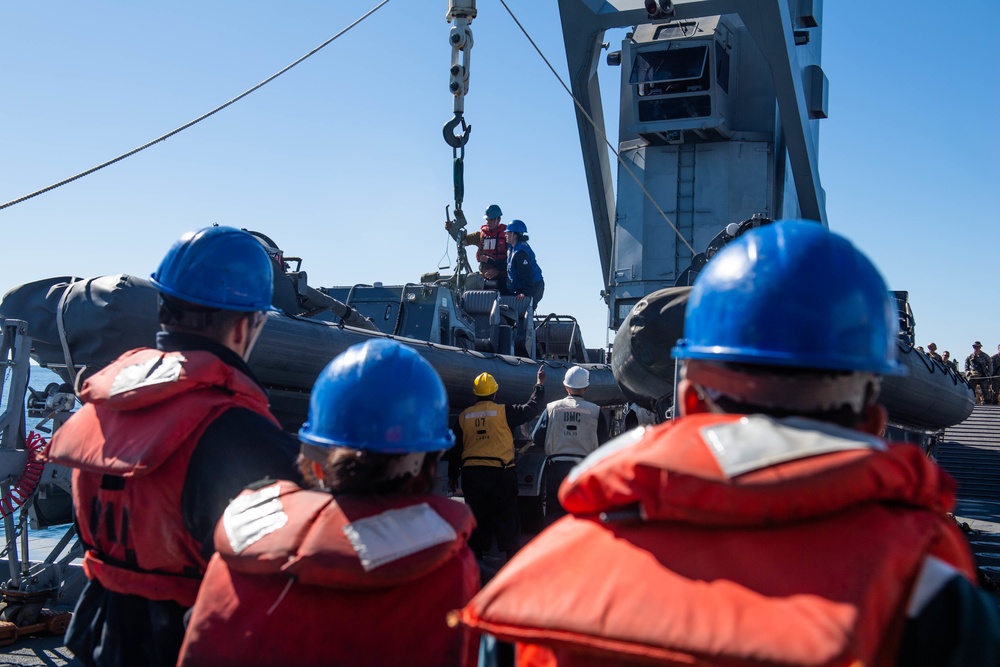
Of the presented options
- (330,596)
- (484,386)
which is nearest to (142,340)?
(484,386)

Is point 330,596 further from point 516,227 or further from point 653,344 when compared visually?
point 516,227

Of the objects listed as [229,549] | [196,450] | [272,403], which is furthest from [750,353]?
[272,403]

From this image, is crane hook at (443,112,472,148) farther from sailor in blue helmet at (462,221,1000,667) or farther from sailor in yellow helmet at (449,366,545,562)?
sailor in blue helmet at (462,221,1000,667)

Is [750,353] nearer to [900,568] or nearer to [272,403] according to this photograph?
[900,568]

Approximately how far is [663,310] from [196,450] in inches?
101

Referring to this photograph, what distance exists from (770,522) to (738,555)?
2.2 inches

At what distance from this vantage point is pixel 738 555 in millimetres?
1005

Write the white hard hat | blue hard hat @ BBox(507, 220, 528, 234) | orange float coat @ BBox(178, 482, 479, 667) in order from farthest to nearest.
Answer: blue hard hat @ BBox(507, 220, 528, 234), the white hard hat, orange float coat @ BBox(178, 482, 479, 667)

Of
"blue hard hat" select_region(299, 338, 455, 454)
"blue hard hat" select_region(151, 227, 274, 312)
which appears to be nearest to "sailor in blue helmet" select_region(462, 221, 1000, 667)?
"blue hard hat" select_region(299, 338, 455, 454)

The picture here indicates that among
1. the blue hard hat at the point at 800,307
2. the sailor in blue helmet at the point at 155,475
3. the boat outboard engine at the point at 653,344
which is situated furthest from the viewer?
the boat outboard engine at the point at 653,344

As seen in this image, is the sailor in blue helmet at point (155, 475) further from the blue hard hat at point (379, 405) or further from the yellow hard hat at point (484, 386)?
the yellow hard hat at point (484, 386)

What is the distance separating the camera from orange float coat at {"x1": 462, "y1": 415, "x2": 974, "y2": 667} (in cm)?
94

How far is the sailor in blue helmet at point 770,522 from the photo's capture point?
37.5 inches

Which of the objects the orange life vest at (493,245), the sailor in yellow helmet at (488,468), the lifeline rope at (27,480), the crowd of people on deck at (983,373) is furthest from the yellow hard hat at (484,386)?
the crowd of people on deck at (983,373)
